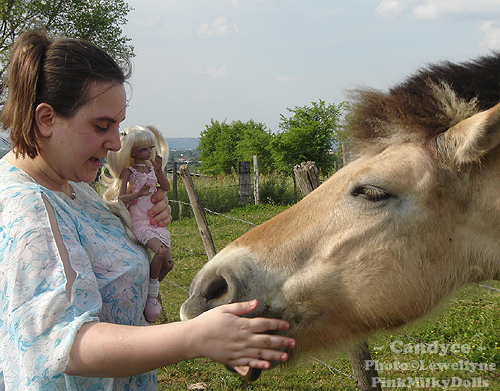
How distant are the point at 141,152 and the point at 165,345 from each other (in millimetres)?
1691

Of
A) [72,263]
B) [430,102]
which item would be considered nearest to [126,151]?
[72,263]

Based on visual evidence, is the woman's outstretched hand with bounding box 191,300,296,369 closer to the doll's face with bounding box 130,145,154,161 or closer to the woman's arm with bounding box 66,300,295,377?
the woman's arm with bounding box 66,300,295,377

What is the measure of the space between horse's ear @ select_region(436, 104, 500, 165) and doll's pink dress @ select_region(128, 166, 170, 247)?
1.58 meters

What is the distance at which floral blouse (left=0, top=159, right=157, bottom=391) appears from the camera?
1.17 meters

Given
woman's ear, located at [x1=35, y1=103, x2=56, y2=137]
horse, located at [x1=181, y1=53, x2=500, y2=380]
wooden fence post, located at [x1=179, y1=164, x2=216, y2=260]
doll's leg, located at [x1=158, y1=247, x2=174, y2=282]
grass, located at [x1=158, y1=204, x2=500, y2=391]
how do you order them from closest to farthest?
woman's ear, located at [x1=35, y1=103, x2=56, y2=137]
horse, located at [x1=181, y1=53, x2=500, y2=380]
doll's leg, located at [x1=158, y1=247, x2=174, y2=282]
grass, located at [x1=158, y1=204, x2=500, y2=391]
wooden fence post, located at [x1=179, y1=164, x2=216, y2=260]

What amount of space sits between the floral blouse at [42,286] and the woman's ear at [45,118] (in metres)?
Result: 0.18

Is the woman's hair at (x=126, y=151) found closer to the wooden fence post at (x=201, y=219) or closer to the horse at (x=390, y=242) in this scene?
the horse at (x=390, y=242)

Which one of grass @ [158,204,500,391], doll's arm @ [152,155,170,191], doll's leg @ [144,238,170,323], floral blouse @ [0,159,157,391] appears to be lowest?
grass @ [158,204,500,391]

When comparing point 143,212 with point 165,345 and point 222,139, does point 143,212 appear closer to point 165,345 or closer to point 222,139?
point 165,345

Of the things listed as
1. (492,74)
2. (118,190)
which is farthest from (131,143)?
(492,74)

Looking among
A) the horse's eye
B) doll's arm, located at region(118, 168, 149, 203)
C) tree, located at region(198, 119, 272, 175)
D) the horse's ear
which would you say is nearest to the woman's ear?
doll's arm, located at region(118, 168, 149, 203)

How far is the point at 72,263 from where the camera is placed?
133 centimetres

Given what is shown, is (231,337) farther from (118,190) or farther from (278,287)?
(118,190)

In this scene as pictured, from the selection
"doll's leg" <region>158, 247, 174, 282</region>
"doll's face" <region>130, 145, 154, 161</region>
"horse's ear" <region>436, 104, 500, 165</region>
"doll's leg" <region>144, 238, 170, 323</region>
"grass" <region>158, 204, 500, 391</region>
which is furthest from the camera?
"grass" <region>158, 204, 500, 391</region>
